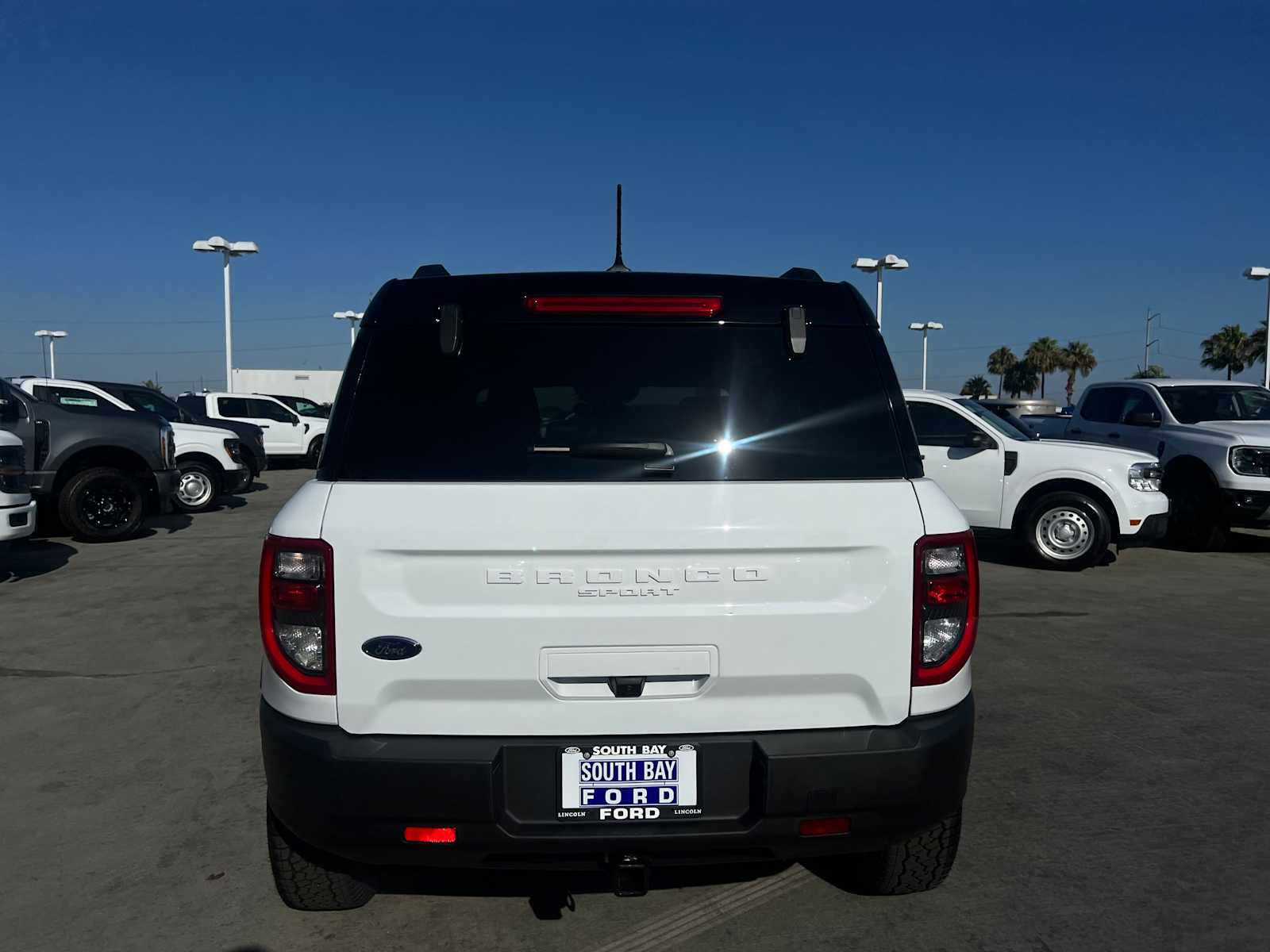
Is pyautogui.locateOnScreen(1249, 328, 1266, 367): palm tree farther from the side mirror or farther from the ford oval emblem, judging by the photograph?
the ford oval emblem

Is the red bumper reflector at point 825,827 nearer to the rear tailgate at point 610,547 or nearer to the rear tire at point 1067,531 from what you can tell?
the rear tailgate at point 610,547

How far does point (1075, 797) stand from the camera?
13.0ft

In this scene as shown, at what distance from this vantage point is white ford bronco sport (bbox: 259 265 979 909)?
2391 mm

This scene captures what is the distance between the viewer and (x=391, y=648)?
2.39 m

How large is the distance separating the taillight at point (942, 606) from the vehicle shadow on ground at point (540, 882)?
1152 millimetres

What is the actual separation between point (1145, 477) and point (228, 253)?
2726 cm

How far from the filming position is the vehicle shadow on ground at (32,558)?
9.19 meters

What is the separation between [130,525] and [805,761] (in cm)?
1085

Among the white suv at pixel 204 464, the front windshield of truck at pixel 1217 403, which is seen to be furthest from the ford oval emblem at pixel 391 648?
the white suv at pixel 204 464

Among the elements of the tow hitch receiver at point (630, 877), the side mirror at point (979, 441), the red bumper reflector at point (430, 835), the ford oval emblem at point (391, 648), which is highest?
the side mirror at point (979, 441)

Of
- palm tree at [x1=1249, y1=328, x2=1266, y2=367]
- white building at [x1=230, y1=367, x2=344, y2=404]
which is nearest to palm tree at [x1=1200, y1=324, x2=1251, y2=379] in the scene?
palm tree at [x1=1249, y1=328, x2=1266, y2=367]

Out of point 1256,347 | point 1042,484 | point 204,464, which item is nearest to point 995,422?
point 1042,484

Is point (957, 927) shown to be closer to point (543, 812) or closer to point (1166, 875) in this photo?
point (1166, 875)

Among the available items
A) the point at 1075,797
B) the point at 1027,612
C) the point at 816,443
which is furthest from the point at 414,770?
the point at 1027,612
